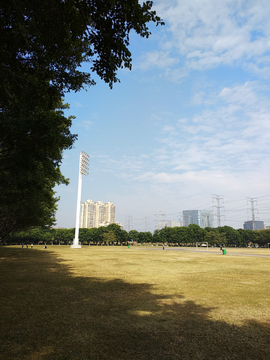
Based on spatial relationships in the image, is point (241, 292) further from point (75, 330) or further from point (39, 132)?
point (39, 132)

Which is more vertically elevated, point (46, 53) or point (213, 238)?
point (46, 53)

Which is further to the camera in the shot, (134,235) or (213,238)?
(134,235)

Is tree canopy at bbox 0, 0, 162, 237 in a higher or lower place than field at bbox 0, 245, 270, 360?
higher

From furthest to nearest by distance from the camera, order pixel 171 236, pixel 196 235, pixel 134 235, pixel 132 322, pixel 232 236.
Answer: pixel 134 235, pixel 232 236, pixel 171 236, pixel 196 235, pixel 132 322

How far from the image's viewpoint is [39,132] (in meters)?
12.6

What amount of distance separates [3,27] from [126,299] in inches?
480

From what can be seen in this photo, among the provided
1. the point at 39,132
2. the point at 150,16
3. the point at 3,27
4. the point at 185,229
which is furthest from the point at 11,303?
the point at 185,229

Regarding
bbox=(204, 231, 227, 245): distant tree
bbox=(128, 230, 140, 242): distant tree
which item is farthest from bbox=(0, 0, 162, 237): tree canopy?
bbox=(128, 230, 140, 242): distant tree

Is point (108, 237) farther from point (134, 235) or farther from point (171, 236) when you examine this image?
point (171, 236)

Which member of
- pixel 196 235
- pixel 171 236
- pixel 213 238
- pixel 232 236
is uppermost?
pixel 196 235

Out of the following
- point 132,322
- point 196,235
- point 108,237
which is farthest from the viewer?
point 196,235

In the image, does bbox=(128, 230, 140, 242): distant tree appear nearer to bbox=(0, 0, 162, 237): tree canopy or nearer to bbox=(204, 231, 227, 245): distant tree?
bbox=(204, 231, 227, 245): distant tree

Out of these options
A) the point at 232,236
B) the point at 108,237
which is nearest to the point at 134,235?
the point at 108,237

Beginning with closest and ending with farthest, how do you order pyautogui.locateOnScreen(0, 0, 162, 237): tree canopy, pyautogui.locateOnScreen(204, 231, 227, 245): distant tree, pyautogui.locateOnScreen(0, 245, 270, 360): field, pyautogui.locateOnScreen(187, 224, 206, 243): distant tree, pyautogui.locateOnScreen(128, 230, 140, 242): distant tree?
pyautogui.locateOnScreen(0, 245, 270, 360): field → pyautogui.locateOnScreen(0, 0, 162, 237): tree canopy → pyautogui.locateOnScreen(204, 231, 227, 245): distant tree → pyautogui.locateOnScreen(187, 224, 206, 243): distant tree → pyautogui.locateOnScreen(128, 230, 140, 242): distant tree
